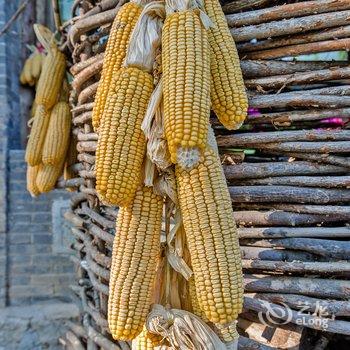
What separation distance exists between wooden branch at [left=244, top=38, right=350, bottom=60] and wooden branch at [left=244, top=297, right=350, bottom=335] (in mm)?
627

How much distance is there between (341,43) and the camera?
108 cm

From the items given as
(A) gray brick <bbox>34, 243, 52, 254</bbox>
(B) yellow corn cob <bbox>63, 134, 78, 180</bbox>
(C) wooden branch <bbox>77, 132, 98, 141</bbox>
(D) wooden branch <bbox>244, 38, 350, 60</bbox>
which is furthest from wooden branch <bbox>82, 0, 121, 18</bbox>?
(A) gray brick <bbox>34, 243, 52, 254</bbox>

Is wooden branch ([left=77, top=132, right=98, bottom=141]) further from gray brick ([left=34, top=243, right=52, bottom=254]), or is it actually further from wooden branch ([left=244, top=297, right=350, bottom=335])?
gray brick ([left=34, top=243, right=52, bottom=254])

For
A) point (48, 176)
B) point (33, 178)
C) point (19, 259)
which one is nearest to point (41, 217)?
point (19, 259)

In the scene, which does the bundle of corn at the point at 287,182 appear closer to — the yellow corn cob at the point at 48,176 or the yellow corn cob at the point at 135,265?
the yellow corn cob at the point at 135,265

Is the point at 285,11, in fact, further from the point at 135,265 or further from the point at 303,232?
the point at 135,265

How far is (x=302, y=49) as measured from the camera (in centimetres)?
111

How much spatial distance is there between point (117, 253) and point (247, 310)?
17.6 inches

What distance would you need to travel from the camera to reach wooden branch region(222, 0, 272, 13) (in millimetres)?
1165

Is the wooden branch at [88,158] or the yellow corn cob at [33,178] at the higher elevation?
the wooden branch at [88,158]

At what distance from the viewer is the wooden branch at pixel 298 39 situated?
3.57 feet

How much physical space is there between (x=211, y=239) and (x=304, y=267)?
37 centimetres

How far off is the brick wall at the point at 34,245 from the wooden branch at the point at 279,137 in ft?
8.64
